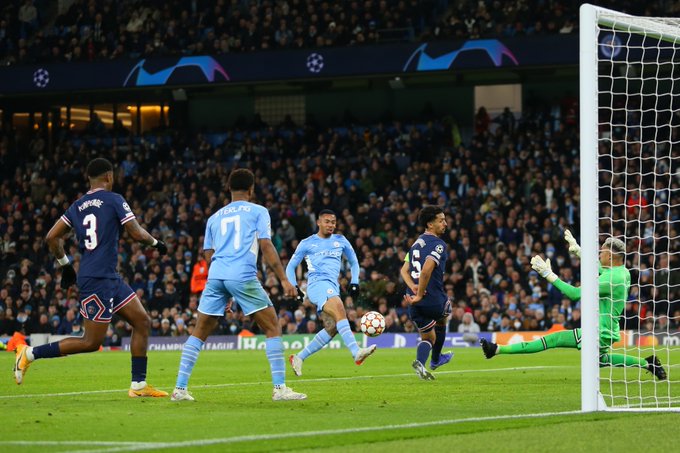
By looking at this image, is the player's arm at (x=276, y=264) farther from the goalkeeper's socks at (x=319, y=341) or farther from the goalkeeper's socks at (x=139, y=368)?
the goalkeeper's socks at (x=319, y=341)

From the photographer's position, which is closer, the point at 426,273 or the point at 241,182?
the point at 241,182

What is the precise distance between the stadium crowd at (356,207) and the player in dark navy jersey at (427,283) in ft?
35.1

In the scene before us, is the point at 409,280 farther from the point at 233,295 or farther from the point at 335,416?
the point at 335,416

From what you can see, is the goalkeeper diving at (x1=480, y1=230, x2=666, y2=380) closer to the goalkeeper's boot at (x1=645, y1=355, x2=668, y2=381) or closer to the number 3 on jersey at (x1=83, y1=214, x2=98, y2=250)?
the goalkeeper's boot at (x1=645, y1=355, x2=668, y2=381)

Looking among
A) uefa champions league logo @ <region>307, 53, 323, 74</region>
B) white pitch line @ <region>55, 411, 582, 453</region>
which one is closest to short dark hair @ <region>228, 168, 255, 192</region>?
white pitch line @ <region>55, 411, 582, 453</region>

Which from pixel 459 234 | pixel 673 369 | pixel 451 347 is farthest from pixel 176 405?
pixel 459 234

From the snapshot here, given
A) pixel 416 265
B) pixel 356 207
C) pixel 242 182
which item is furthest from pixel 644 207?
pixel 242 182

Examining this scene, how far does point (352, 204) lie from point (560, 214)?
6.16 m

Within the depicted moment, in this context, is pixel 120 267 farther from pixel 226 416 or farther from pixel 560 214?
pixel 226 416

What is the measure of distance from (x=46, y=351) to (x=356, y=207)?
2210cm

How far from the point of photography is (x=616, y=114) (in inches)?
1303

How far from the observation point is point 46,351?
11.8 meters

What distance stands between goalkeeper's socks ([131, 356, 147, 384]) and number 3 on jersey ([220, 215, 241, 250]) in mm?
1597

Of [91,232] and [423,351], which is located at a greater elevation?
[91,232]
